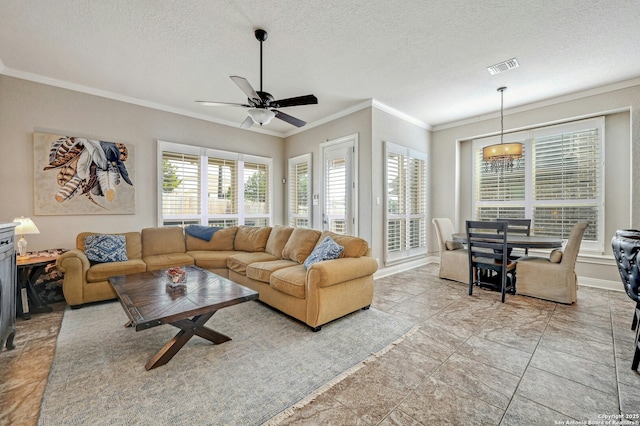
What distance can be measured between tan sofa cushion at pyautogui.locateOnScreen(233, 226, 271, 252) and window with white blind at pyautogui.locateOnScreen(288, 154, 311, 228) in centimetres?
130

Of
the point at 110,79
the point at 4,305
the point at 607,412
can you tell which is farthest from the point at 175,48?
the point at 607,412

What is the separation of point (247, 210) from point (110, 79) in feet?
9.63

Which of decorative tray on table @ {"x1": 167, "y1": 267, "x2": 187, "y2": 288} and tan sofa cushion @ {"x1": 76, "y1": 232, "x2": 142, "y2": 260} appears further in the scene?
tan sofa cushion @ {"x1": 76, "y1": 232, "x2": 142, "y2": 260}

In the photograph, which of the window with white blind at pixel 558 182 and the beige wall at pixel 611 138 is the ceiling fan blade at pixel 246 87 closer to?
the window with white blind at pixel 558 182

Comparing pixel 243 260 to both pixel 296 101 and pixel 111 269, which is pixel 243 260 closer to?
pixel 111 269

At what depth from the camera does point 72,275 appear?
3.09 metres

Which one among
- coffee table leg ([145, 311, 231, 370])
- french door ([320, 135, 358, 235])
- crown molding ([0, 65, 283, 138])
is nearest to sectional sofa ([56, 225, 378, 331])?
coffee table leg ([145, 311, 231, 370])

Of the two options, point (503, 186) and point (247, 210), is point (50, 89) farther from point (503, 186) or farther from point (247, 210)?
point (503, 186)

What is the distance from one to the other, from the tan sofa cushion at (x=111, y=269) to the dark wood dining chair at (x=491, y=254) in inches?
172

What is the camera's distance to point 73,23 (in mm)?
2549

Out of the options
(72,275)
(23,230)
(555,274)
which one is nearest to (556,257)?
Result: (555,274)

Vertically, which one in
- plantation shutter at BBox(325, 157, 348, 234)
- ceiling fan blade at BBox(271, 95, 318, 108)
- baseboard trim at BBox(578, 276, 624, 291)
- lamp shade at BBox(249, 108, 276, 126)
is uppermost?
ceiling fan blade at BBox(271, 95, 318, 108)

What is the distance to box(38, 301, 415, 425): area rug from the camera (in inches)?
62.4

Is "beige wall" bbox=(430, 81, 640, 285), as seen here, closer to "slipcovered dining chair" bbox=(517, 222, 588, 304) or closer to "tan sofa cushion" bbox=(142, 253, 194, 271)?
"slipcovered dining chair" bbox=(517, 222, 588, 304)
